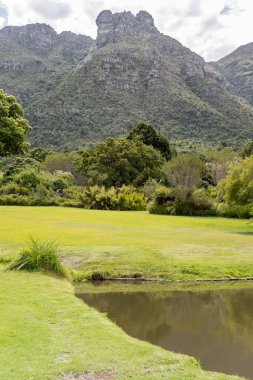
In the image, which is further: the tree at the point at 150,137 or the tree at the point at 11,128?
the tree at the point at 150,137

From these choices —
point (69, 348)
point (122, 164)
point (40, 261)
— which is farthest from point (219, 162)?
point (69, 348)

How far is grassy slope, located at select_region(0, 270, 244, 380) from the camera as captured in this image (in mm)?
6832

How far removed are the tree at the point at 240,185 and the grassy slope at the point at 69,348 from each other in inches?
809

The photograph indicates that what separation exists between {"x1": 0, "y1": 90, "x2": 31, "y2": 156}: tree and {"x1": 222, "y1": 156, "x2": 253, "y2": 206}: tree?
16.2m

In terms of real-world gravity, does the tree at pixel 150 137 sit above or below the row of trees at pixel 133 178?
above

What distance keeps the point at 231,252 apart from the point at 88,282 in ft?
23.4

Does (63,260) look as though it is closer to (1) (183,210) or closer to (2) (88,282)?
(2) (88,282)

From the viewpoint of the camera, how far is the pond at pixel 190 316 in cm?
875

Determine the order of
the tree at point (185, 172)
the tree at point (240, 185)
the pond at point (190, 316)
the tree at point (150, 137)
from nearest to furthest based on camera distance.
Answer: the pond at point (190, 316)
the tree at point (240, 185)
the tree at point (185, 172)
the tree at point (150, 137)

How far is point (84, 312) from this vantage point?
34.2ft

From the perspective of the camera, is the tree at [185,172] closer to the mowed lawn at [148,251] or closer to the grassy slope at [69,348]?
the mowed lawn at [148,251]

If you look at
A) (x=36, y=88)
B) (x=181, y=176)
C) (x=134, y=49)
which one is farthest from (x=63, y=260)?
(x=134, y=49)

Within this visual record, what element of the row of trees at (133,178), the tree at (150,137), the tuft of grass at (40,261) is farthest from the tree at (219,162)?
the tuft of grass at (40,261)

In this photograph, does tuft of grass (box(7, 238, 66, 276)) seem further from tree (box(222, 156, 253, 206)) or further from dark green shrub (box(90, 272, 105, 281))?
tree (box(222, 156, 253, 206))
